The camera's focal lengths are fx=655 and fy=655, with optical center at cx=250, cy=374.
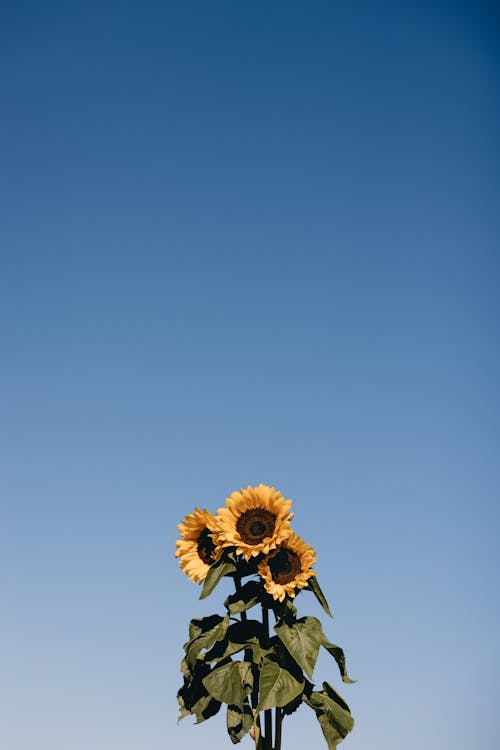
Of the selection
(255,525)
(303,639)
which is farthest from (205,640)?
(255,525)

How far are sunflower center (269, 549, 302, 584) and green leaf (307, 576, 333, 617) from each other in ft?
0.74

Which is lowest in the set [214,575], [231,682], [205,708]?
[205,708]

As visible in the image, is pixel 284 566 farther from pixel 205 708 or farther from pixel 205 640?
pixel 205 708

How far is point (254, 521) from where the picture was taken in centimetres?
728

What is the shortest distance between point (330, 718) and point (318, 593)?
120 centimetres

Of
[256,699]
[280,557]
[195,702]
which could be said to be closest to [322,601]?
[280,557]

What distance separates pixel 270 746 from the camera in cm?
650

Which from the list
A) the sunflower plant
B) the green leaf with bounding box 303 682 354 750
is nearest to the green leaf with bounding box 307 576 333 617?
the sunflower plant

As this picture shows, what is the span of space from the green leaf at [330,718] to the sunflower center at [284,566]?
3.76 ft

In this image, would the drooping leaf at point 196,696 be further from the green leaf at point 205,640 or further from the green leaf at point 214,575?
the green leaf at point 214,575

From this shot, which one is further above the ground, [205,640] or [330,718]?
[205,640]

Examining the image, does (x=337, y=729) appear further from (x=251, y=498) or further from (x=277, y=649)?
(x=251, y=498)

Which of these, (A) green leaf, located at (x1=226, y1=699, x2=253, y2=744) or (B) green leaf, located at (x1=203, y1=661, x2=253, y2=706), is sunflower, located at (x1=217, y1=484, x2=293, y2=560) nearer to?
(B) green leaf, located at (x1=203, y1=661, x2=253, y2=706)

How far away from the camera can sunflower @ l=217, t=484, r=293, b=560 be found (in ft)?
23.0
